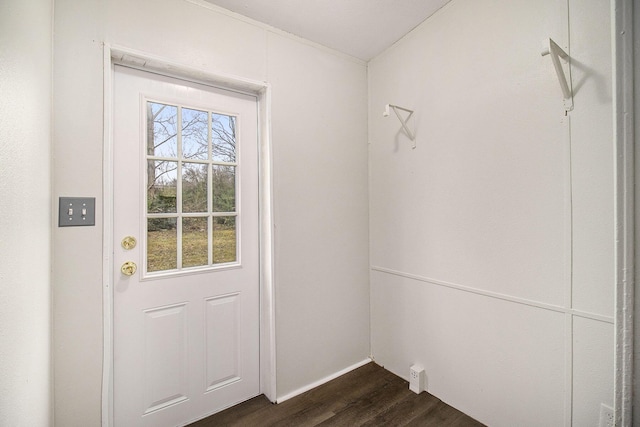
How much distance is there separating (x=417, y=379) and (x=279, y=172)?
1680 mm

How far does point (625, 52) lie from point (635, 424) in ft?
4.01

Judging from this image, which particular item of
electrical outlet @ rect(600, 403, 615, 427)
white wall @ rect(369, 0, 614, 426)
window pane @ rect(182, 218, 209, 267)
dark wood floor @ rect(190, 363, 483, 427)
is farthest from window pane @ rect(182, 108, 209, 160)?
electrical outlet @ rect(600, 403, 615, 427)

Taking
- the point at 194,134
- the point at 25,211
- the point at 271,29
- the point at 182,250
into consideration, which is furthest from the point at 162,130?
the point at 271,29

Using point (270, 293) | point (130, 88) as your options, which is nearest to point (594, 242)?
point (270, 293)

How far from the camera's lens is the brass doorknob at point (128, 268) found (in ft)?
4.80

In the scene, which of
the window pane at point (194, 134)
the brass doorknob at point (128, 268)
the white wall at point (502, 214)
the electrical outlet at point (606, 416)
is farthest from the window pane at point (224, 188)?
the electrical outlet at point (606, 416)

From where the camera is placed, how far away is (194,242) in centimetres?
168

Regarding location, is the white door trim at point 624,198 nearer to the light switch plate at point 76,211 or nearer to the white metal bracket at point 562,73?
the white metal bracket at point 562,73

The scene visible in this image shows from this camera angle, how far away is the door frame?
1370mm

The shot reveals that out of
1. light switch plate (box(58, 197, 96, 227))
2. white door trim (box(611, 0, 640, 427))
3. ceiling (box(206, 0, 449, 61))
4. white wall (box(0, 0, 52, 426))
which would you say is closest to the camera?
white wall (box(0, 0, 52, 426))

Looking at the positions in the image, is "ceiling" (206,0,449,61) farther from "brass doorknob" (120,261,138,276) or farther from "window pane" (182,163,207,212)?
"brass doorknob" (120,261,138,276)

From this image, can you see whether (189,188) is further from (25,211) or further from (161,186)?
(25,211)

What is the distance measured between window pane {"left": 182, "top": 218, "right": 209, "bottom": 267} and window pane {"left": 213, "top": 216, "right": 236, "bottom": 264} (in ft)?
0.18

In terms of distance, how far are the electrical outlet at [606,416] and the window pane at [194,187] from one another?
215cm
